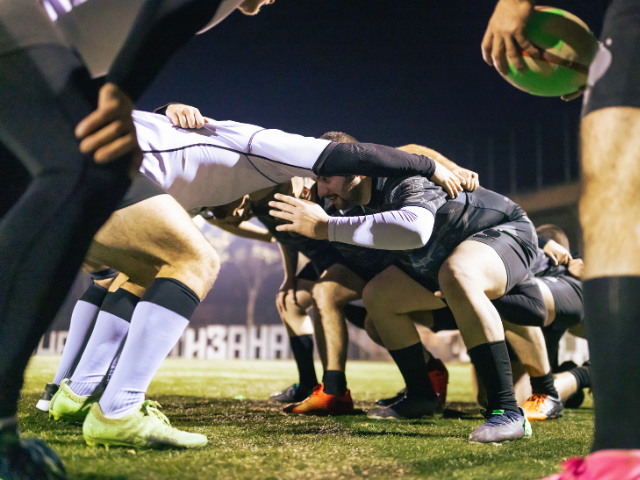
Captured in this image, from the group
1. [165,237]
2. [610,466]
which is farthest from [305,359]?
[610,466]

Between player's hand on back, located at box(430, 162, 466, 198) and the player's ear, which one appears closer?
player's hand on back, located at box(430, 162, 466, 198)

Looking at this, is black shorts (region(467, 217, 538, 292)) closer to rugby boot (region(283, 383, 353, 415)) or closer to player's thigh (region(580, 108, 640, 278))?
rugby boot (region(283, 383, 353, 415))

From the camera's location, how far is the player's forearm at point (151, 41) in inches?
35.8

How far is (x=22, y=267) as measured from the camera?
85cm

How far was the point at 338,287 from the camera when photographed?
2699mm

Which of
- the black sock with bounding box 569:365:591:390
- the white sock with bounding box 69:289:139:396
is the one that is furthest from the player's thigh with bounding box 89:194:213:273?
the black sock with bounding box 569:365:591:390

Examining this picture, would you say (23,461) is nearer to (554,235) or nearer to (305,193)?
(305,193)

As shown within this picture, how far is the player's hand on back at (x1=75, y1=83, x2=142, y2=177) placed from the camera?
0.89 m

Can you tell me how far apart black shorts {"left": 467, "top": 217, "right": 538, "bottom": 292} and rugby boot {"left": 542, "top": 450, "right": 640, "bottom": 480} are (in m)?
1.30

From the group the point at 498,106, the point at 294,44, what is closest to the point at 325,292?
the point at 294,44

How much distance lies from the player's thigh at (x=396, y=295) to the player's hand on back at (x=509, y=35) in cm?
139

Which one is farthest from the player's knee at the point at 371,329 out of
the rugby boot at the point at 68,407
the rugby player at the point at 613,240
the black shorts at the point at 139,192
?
the rugby player at the point at 613,240

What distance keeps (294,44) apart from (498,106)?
8.60m

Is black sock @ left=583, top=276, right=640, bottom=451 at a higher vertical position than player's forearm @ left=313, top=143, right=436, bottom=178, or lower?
lower
